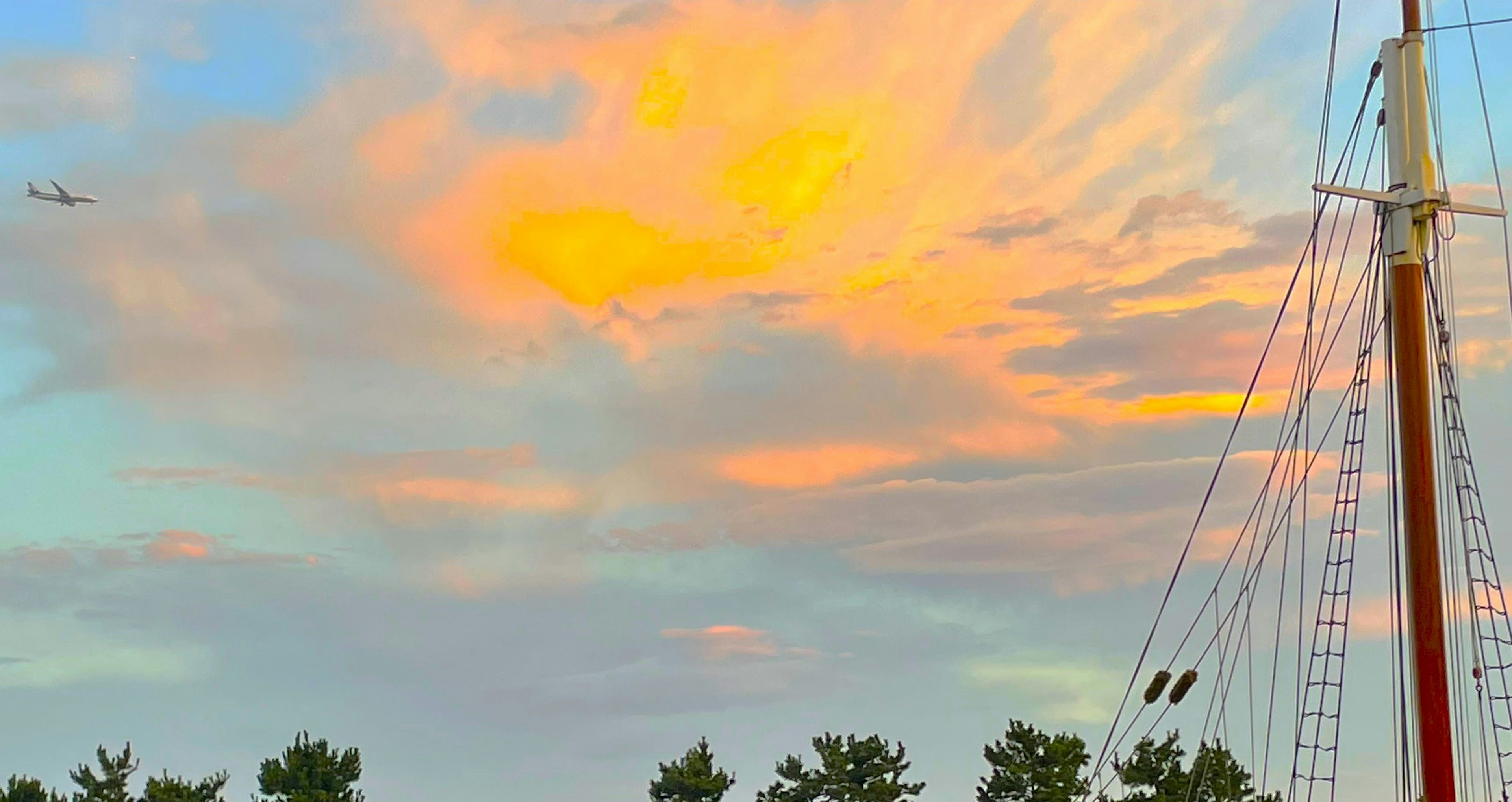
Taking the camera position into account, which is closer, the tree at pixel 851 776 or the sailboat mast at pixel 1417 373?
the sailboat mast at pixel 1417 373

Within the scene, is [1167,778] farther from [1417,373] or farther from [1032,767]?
[1417,373]

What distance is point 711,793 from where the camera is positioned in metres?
75.6

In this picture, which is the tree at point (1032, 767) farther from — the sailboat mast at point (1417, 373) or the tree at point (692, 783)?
the sailboat mast at point (1417, 373)

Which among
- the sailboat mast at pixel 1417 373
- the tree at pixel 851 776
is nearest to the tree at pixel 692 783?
the tree at pixel 851 776

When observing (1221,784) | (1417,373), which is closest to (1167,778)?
(1221,784)

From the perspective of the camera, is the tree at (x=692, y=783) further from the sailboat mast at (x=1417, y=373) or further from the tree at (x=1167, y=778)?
the sailboat mast at (x=1417, y=373)

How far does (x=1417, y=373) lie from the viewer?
82.8 ft

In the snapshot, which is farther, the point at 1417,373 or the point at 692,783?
the point at 692,783

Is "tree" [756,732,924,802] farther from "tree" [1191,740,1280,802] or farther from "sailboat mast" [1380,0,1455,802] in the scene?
"sailboat mast" [1380,0,1455,802]

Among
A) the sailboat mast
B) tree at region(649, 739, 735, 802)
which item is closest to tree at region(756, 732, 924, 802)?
tree at region(649, 739, 735, 802)

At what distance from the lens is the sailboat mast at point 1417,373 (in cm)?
2416

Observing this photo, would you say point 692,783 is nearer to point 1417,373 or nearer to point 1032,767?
point 1032,767

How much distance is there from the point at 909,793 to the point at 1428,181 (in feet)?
172

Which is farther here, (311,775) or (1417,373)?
(311,775)
